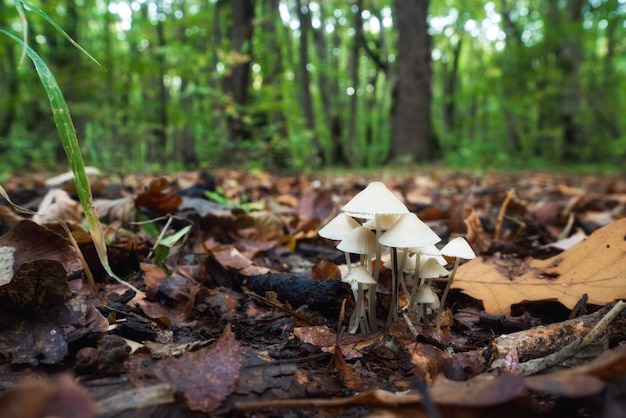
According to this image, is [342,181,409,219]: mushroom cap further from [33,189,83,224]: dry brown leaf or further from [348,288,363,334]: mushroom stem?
[33,189,83,224]: dry brown leaf

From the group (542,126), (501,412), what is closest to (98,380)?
(501,412)

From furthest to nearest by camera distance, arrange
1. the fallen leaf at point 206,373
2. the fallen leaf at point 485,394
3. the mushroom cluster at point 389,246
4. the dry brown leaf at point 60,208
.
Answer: the dry brown leaf at point 60,208
the mushroom cluster at point 389,246
the fallen leaf at point 206,373
the fallen leaf at point 485,394

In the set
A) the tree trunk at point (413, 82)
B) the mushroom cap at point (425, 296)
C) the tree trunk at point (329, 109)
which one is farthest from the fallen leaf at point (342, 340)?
the tree trunk at point (329, 109)

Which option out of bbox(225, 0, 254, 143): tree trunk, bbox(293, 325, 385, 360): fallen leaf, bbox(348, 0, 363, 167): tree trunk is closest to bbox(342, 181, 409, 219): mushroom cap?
bbox(293, 325, 385, 360): fallen leaf

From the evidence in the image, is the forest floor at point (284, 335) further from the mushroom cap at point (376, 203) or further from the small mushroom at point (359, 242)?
the mushroom cap at point (376, 203)

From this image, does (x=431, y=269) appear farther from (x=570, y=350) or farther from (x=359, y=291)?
(x=570, y=350)

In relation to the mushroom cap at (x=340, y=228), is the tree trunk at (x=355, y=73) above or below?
above

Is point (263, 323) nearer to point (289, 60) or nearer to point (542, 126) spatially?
point (289, 60)
